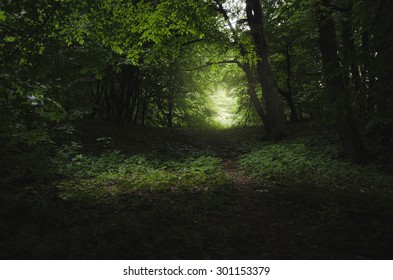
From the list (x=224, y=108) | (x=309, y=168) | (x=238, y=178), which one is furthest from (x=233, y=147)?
(x=224, y=108)

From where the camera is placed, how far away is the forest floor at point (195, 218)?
3.98m

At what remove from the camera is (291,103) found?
20641mm

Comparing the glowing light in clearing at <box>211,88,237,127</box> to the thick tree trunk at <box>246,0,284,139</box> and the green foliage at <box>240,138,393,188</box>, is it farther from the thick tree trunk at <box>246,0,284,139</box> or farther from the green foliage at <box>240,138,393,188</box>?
the green foliage at <box>240,138,393,188</box>

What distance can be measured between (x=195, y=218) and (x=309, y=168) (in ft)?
18.5

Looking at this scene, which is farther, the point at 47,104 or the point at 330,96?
the point at 330,96

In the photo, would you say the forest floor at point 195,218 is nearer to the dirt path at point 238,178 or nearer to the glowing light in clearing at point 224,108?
the dirt path at point 238,178

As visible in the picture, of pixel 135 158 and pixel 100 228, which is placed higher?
pixel 135 158

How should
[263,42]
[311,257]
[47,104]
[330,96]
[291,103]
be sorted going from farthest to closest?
[291,103]
[263,42]
[330,96]
[47,104]
[311,257]

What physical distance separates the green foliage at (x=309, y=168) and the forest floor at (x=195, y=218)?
22cm

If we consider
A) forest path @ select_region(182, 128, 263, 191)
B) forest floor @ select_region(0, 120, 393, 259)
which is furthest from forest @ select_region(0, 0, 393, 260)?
forest path @ select_region(182, 128, 263, 191)
